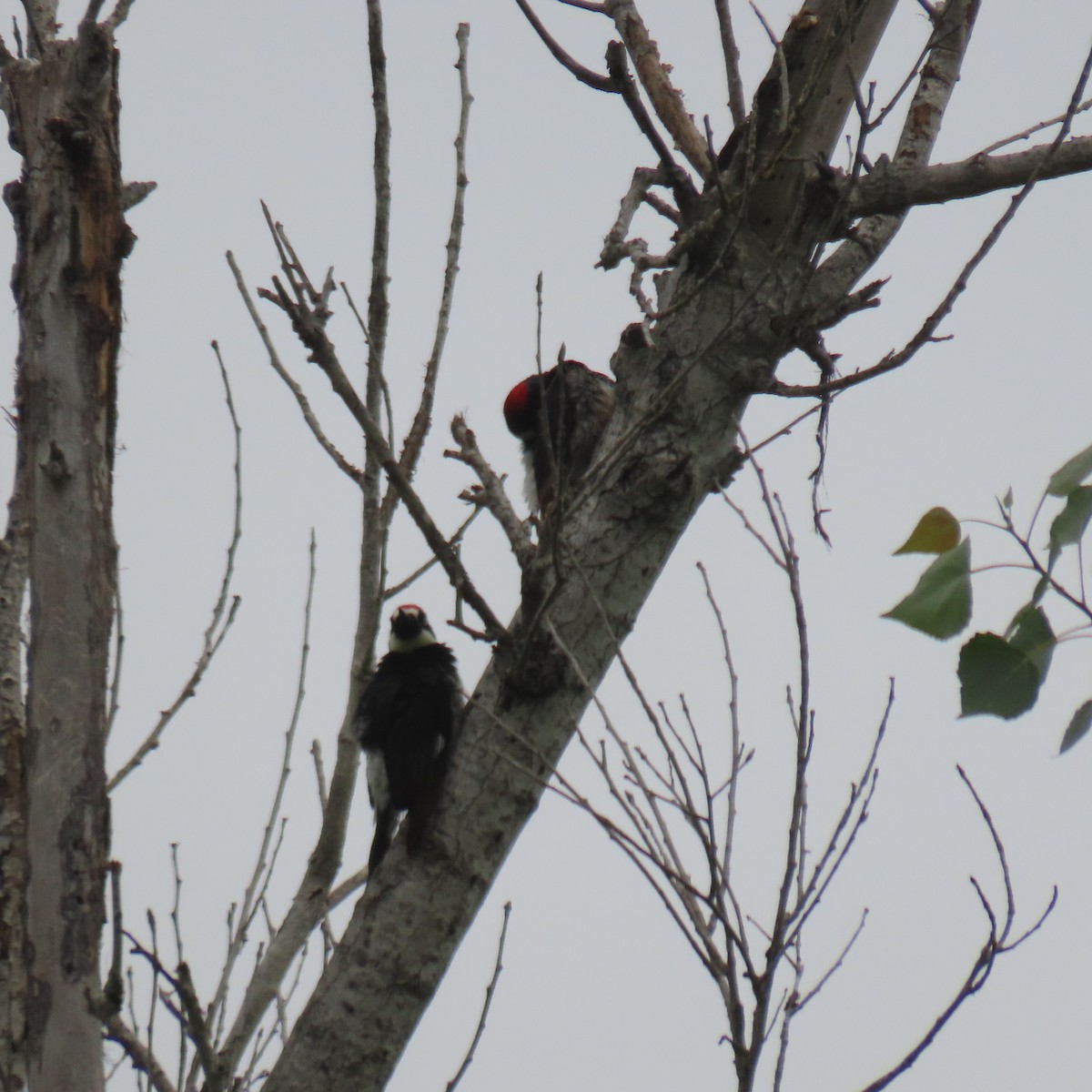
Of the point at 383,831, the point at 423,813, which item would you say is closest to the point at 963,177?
the point at 423,813

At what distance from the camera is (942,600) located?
58.6 inches

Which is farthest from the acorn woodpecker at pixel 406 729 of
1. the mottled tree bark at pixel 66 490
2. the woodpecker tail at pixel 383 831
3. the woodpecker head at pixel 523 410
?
the woodpecker head at pixel 523 410

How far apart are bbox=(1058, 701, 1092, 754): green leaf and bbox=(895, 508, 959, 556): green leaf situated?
23 cm

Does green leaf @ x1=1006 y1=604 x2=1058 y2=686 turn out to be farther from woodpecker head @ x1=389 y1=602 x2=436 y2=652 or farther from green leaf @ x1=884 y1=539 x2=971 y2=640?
woodpecker head @ x1=389 y1=602 x2=436 y2=652

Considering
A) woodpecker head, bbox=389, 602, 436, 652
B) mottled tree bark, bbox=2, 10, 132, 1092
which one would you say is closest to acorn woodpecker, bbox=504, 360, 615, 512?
woodpecker head, bbox=389, 602, 436, 652

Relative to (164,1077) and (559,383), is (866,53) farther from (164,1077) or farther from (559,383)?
(164,1077)

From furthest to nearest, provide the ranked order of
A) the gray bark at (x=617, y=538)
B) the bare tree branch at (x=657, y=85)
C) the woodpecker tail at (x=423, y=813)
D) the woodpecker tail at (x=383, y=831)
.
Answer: the woodpecker tail at (x=383, y=831) < the bare tree branch at (x=657, y=85) < the woodpecker tail at (x=423, y=813) < the gray bark at (x=617, y=538)

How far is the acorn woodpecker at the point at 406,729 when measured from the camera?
3.04m

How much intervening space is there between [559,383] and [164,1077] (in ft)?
4.76

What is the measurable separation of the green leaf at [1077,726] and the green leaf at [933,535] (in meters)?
0.23

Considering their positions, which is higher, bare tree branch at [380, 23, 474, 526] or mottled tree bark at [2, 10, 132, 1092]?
bare tree branch at [380, 23, 474, 526]

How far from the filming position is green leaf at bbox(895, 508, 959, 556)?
1501mm

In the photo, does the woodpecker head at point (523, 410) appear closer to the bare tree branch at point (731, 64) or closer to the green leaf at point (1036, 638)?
the bare tree branch at point (731, 64)

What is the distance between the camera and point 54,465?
7.01ft
